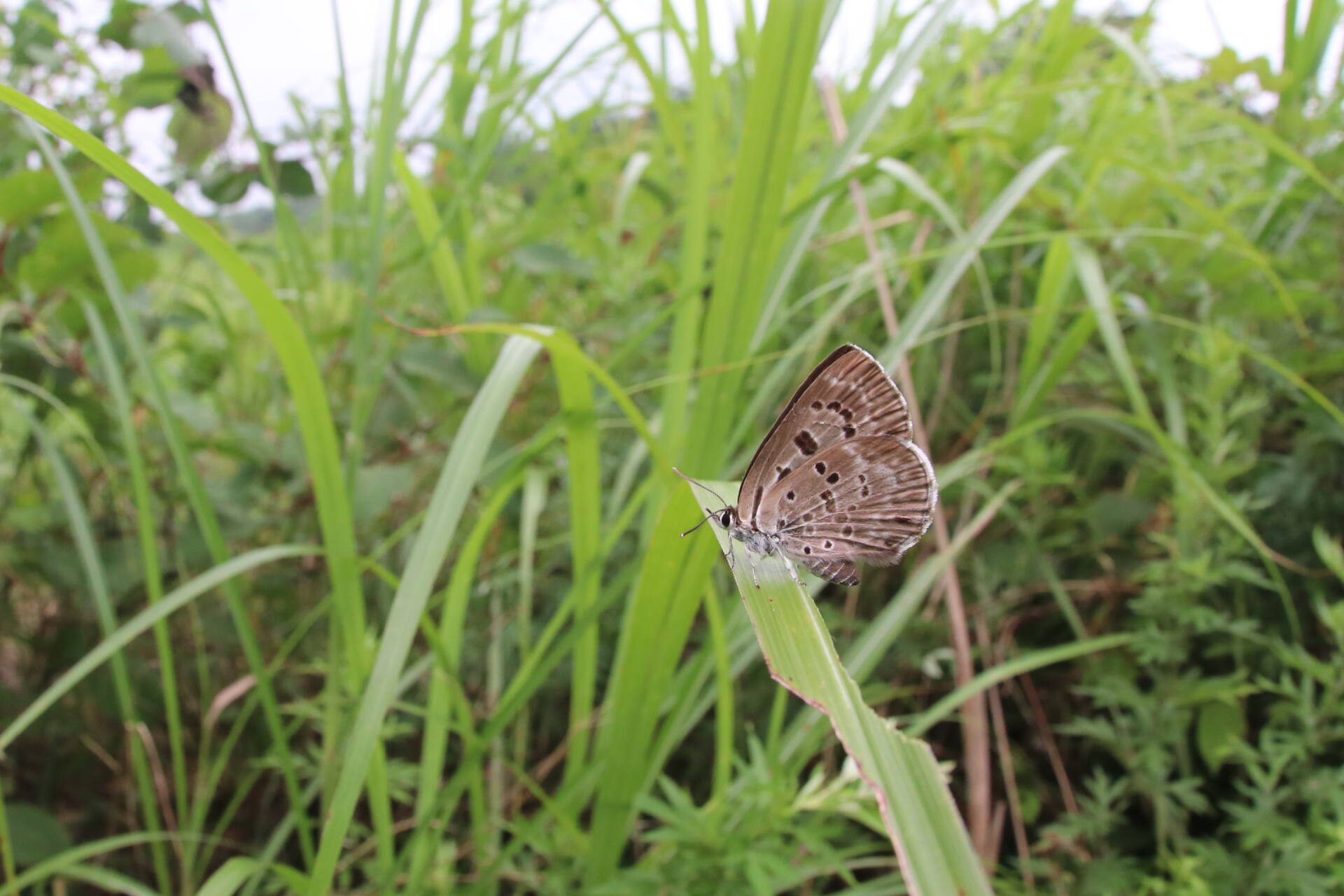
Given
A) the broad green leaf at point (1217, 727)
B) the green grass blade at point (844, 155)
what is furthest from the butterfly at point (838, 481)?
the broad green leaf at point (1217, 727)

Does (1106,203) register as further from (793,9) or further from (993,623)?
(793,9)

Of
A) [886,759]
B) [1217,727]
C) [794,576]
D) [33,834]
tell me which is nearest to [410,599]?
[794,576]

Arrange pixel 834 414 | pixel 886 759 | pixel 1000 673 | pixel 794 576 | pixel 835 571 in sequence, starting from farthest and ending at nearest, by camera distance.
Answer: pixel 1000 673, pixel 835 571, pixel 834 414, pixel 794 576, pixel 886 759

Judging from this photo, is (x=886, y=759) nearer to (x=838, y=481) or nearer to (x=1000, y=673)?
(x=838, y=481)

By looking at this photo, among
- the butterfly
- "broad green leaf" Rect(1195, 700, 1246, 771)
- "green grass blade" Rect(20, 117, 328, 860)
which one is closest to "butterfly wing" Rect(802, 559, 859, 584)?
the butterfly

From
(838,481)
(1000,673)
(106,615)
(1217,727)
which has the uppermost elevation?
(838,481)

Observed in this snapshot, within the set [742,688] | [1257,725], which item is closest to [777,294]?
[742,688]

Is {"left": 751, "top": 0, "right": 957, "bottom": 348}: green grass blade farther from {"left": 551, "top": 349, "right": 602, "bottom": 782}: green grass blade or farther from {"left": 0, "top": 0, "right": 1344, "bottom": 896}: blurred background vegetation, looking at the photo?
{"left": 551, "top": 349, "right": 602, "bottom": 782}: green grass blade
